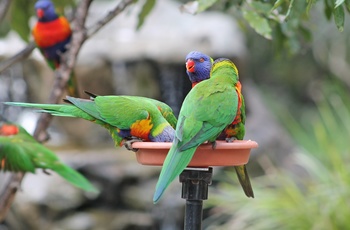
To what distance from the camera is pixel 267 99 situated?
21.1 ft

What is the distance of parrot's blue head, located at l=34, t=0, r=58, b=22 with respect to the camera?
2857mm

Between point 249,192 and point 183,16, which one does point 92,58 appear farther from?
point 249,192

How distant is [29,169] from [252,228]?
1.69 metres

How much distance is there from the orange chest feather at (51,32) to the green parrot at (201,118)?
1.86 metres

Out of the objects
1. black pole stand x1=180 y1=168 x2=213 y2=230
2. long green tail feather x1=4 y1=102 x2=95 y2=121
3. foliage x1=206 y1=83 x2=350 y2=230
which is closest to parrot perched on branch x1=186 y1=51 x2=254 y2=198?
black pole stand x1=180 y1=168 x2=213 y2=230

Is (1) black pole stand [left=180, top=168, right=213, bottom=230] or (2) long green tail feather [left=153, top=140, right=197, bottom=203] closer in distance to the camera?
(2) long green tail feather [left=153, top=140, right=197, bottom=203]

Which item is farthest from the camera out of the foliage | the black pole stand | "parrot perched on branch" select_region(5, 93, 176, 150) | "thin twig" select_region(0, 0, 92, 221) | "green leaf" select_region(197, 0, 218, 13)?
the foliage

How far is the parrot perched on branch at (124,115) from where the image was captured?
1.34 metres

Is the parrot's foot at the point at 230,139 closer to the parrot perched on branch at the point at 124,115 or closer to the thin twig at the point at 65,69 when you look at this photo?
the parrot perched on branch at the point at 124,115

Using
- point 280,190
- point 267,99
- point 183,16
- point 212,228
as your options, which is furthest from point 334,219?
point 267,99

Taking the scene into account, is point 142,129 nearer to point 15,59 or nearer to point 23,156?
point 23,156

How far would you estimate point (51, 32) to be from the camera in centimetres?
300

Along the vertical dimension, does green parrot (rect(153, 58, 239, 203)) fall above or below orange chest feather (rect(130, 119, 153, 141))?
above

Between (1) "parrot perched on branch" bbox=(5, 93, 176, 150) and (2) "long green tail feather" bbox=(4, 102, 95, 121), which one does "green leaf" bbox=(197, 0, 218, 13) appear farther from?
(2) "long green tail feather" bbox=(4, 102, 95, 121)
